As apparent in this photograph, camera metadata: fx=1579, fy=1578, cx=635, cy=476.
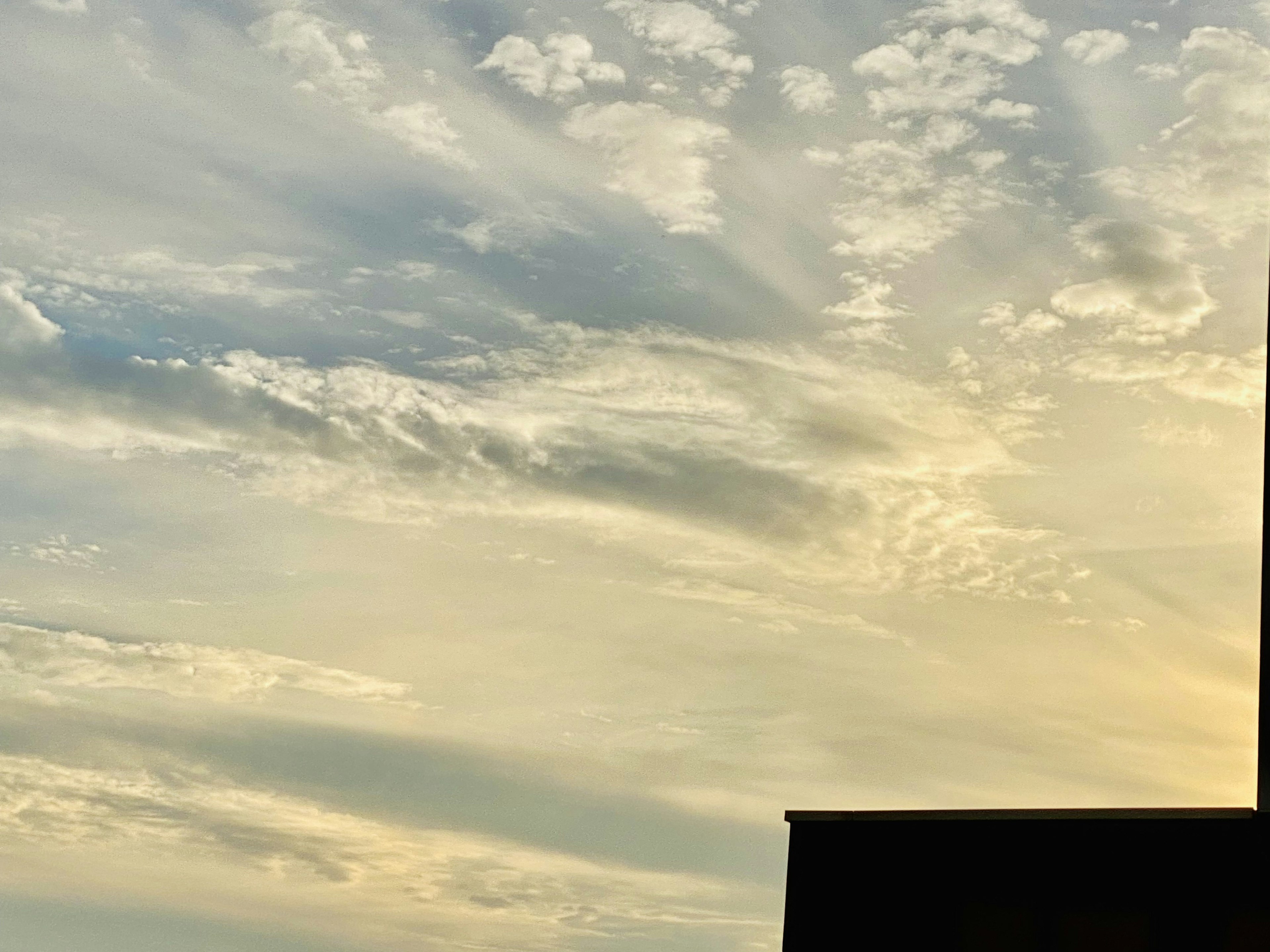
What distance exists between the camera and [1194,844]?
16.3 meters

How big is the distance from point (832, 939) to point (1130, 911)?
3.57m

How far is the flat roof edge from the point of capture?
635 inches

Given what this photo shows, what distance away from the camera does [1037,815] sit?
17.4 metres

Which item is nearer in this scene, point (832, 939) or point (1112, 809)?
point (1112, 809)

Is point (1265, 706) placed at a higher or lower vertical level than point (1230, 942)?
higher

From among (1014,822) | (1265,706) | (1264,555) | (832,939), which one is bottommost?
(832,939)

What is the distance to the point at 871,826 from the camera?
1875cm

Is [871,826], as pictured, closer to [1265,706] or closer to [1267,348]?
[1265,706]

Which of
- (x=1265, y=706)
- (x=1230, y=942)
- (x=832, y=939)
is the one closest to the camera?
(x=1230, y=942)

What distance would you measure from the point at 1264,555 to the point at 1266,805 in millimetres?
2879

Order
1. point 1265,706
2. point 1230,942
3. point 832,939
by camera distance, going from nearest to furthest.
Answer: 1. point 1230,942
2. point 1265,706
3. point 832,939

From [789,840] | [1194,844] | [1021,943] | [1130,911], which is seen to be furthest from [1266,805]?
[789,840]

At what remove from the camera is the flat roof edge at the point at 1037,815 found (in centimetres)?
1614

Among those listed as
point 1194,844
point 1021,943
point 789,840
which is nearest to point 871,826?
point 789,840
